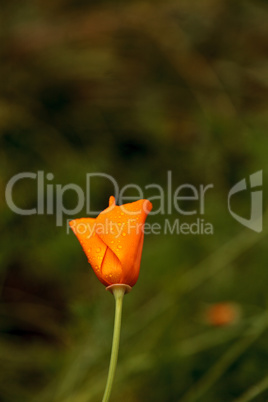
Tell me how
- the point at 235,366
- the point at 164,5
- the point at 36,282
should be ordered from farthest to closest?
1. the point at 164,5
2. the point at 36,282
3. the point at 235,366

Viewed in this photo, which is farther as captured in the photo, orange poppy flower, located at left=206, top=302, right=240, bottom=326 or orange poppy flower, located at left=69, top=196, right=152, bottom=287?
orange poppy flower, located at left=206, top=302, right=240, bottom=326

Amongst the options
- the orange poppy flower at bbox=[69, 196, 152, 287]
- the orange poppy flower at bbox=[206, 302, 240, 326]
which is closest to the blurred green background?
the orange poppy flower at bbox=[206, 302, 240, 326]

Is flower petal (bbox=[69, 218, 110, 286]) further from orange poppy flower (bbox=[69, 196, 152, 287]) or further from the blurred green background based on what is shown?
the blurred green background

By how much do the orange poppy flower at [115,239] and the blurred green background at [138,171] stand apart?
336 mm

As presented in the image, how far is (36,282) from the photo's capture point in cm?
142

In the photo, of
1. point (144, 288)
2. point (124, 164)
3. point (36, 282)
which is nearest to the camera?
point (144, 288)

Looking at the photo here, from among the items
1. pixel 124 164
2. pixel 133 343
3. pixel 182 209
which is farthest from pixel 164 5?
pixel 133 343

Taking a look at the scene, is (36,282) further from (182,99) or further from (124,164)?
(182,99)

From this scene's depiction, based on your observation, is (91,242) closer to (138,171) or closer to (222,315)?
(222,315)

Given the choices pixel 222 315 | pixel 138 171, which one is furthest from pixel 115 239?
pixel 138 171

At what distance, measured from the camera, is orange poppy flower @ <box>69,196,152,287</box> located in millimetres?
640

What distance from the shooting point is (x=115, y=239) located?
65cm

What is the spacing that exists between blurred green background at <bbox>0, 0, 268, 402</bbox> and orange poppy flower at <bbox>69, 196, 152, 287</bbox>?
1.10ft

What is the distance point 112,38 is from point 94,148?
0.46 m
